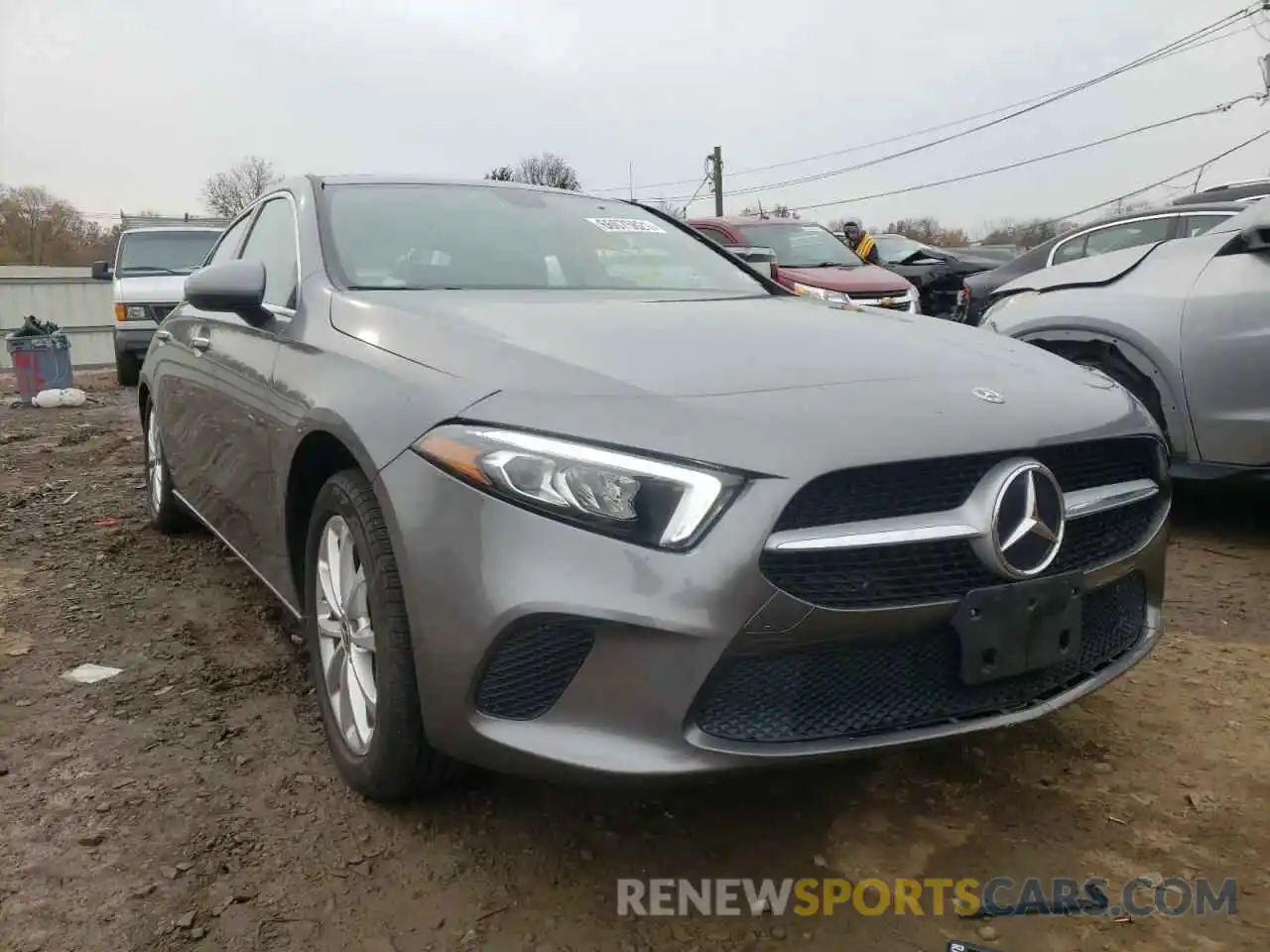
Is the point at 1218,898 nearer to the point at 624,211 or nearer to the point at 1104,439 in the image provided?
the point at 1104,439

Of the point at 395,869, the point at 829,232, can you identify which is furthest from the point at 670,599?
the point at 829,232

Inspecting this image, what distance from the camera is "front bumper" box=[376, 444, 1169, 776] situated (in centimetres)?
163

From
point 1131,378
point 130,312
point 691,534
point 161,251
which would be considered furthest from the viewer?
point 161,251

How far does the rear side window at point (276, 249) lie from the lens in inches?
113

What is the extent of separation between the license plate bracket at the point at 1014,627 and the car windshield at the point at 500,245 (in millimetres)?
1571

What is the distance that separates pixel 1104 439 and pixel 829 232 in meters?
8.92

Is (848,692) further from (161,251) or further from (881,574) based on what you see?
(161,251)

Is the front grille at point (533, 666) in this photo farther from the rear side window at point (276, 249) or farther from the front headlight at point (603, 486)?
the rear side window at point (276, 249)

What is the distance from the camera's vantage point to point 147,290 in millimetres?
10914

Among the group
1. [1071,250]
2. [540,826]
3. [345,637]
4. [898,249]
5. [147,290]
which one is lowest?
[540,826]

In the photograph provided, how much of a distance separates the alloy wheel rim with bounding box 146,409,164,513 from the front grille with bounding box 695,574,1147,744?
3.60 m

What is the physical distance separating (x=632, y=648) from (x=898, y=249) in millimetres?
13745

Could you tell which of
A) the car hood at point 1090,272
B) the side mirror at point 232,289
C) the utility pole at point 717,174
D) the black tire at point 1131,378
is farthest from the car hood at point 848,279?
the utility pole at point 717,174

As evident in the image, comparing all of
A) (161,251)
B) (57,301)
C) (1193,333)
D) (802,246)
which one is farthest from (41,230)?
(1193,333)
